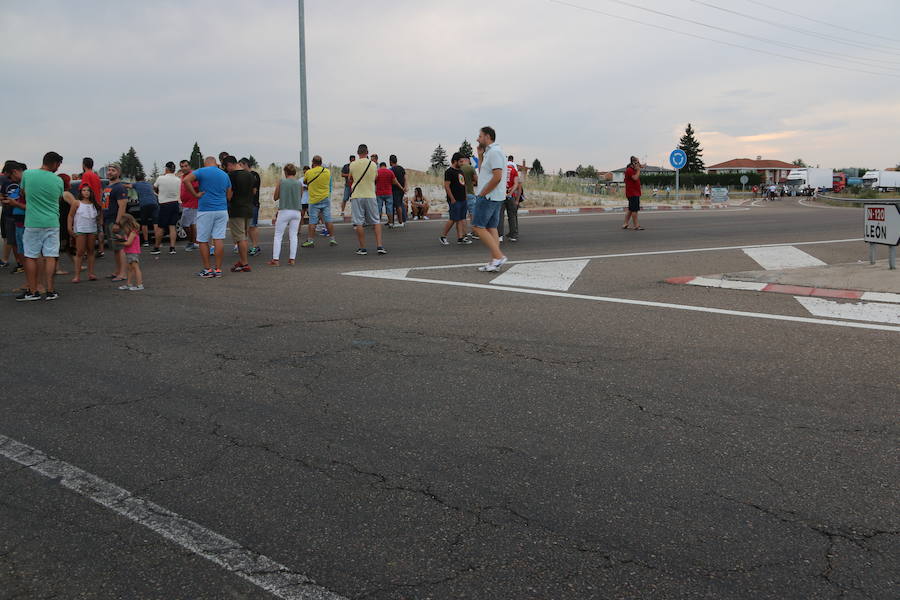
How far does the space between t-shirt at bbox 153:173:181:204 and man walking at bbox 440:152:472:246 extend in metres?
5.18

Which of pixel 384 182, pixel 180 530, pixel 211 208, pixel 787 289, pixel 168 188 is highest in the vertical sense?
pixel 384 182

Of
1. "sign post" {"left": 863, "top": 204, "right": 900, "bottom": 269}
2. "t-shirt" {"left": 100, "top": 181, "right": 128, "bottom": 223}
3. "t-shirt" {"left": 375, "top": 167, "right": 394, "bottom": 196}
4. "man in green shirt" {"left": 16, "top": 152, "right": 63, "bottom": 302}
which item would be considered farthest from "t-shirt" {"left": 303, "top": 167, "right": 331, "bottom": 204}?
"sign post" {"left": 863, "top": 204, "right": 900, "bottom": 269}

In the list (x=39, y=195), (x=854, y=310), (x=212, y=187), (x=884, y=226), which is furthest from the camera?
(x=212, y=187)

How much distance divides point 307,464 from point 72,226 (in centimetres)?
825

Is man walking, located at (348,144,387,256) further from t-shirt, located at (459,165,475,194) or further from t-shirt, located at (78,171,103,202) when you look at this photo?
t-shirt, located at (78,171,103,202)

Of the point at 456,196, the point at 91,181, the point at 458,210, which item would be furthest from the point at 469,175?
the point at 91,181

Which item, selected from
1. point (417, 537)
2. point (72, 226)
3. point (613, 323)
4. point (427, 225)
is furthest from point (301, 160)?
point (417, 537)

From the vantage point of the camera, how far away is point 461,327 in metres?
6.49

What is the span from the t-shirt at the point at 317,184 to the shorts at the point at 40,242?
5.52m

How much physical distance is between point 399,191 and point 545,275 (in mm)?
9897

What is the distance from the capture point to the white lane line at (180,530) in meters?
2.60

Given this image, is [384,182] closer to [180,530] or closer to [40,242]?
[40,242]

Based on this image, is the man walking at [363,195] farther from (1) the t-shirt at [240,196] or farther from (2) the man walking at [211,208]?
(2) the man walking at [211,208]

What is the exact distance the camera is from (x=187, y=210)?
14.4 metres
